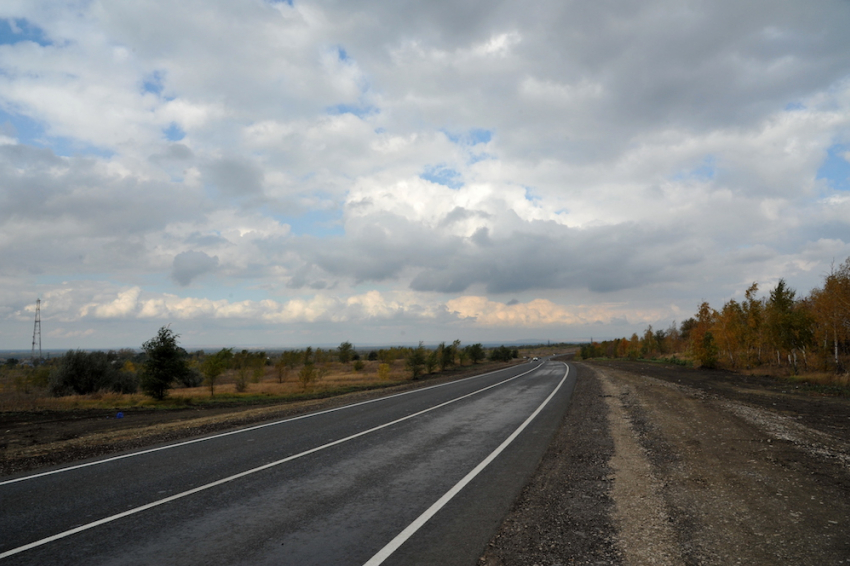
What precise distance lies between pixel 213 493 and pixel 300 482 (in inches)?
51.4

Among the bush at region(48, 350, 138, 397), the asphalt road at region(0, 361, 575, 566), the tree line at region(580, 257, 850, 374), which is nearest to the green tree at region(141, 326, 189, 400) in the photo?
the bush at region(48, 350, 138, 397)

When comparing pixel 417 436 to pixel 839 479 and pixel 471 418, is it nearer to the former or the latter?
pixel 471 418

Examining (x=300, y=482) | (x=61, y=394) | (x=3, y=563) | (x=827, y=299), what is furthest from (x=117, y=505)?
(x=827, y=299)

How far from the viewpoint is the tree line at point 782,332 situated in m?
28.0

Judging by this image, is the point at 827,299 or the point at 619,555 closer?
the point at 619,555

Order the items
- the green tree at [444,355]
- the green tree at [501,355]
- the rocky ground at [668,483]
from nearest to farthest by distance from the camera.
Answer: the rocky ground at [668,483] < the green tree at [444,355] < the green tree at [501,355]

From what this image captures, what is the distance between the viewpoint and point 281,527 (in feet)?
17.1

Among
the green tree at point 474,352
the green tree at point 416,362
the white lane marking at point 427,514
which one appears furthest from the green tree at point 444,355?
the white lane marking at point 427,514

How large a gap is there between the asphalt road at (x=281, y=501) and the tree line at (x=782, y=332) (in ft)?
97.2

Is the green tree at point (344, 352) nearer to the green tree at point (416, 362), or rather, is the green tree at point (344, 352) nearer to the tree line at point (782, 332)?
the green tree at point (416, 362)

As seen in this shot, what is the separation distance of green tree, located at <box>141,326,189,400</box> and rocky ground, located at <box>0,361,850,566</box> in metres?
11.6

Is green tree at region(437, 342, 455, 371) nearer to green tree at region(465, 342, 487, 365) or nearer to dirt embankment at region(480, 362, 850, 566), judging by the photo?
green tree at region(465, 342, 487, 365)

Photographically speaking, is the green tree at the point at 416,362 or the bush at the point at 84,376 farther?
the green tree at the point at 416,362

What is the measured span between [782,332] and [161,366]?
43254 mm
